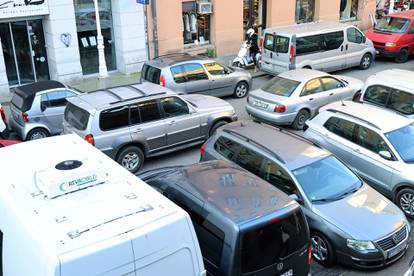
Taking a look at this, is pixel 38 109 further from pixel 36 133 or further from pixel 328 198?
pixel 328 198

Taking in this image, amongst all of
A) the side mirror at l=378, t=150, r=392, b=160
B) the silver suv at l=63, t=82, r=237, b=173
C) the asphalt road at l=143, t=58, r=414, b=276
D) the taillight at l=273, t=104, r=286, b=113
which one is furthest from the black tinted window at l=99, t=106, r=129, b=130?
the side mirror at l=378, t=150, r=392, b=160

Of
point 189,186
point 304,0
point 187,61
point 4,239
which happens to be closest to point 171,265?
point 4,239

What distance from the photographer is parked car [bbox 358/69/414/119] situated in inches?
483

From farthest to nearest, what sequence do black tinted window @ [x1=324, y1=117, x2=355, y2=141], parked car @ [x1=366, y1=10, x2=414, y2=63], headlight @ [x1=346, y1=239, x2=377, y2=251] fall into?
parked car @ [x1=366, y1=10, x2=414, y2=63] < black tinted window @ [x1=324, y1=117, x2=355, y2=141] < headlight @ [x1=346, y1=239, x2=377, y2=251]

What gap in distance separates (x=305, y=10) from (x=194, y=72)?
12048 millimetres

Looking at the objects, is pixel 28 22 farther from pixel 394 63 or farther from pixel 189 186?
pixel 394 63

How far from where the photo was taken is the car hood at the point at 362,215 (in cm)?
784

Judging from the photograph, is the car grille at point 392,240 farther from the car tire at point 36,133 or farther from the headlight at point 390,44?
the headlight at point 390,44

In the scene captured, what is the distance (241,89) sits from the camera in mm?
16406

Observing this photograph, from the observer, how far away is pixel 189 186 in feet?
22.1

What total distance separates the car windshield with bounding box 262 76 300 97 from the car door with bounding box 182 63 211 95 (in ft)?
6.98

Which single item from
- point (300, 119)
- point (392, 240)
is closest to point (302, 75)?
point (300, 119)

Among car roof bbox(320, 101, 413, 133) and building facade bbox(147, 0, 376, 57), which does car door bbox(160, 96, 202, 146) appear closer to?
car roof bbox(320, 101, 413, 133)

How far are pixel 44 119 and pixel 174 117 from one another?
3.53 m
